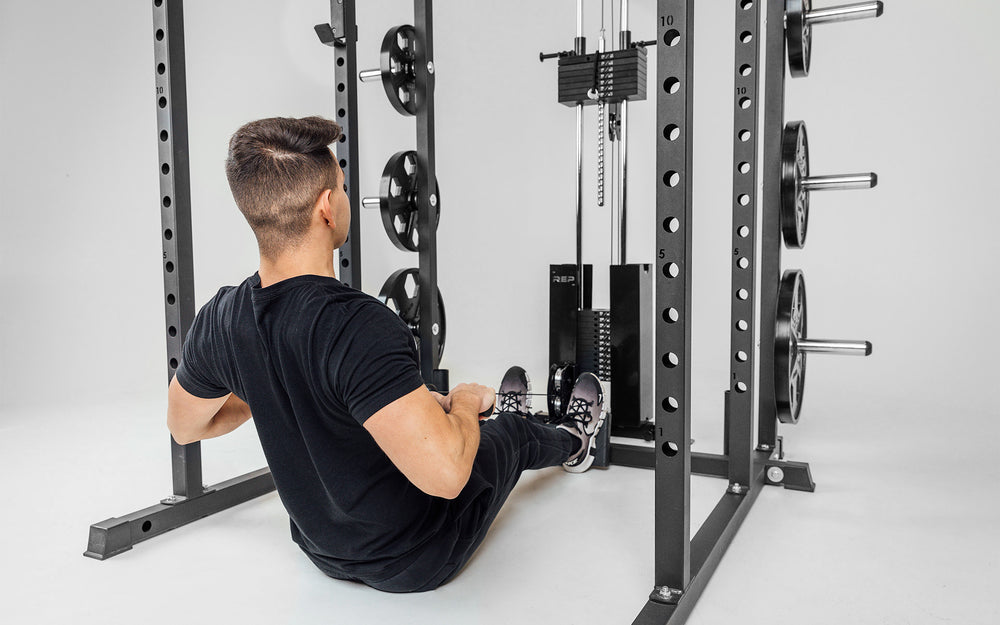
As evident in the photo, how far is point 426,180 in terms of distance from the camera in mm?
2893

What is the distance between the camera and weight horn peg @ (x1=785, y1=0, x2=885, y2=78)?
2.60m

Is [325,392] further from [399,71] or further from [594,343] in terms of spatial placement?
[594,343]

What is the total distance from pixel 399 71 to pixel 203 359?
1490 millimetres

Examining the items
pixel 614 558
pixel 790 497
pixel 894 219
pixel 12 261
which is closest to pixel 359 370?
pixel 614 558

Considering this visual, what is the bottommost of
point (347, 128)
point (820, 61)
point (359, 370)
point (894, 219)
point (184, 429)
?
point (184, 429)

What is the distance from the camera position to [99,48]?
5.23 m

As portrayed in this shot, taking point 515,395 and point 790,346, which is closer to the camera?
point 790,346

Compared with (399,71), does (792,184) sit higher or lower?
lower

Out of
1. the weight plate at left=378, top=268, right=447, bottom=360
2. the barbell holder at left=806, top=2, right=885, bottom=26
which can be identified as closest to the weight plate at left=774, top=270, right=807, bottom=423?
the barbell holder at left=806, top=2, right=885, bottom=26

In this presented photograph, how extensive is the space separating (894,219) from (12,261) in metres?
5.59

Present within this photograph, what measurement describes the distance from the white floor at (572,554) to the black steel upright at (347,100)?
3.09 ft

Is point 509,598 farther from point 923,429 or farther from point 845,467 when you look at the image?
point 923,429

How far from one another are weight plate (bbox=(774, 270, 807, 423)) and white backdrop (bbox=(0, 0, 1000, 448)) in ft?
4.94

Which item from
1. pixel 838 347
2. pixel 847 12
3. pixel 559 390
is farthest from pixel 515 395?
pixel 847 12
